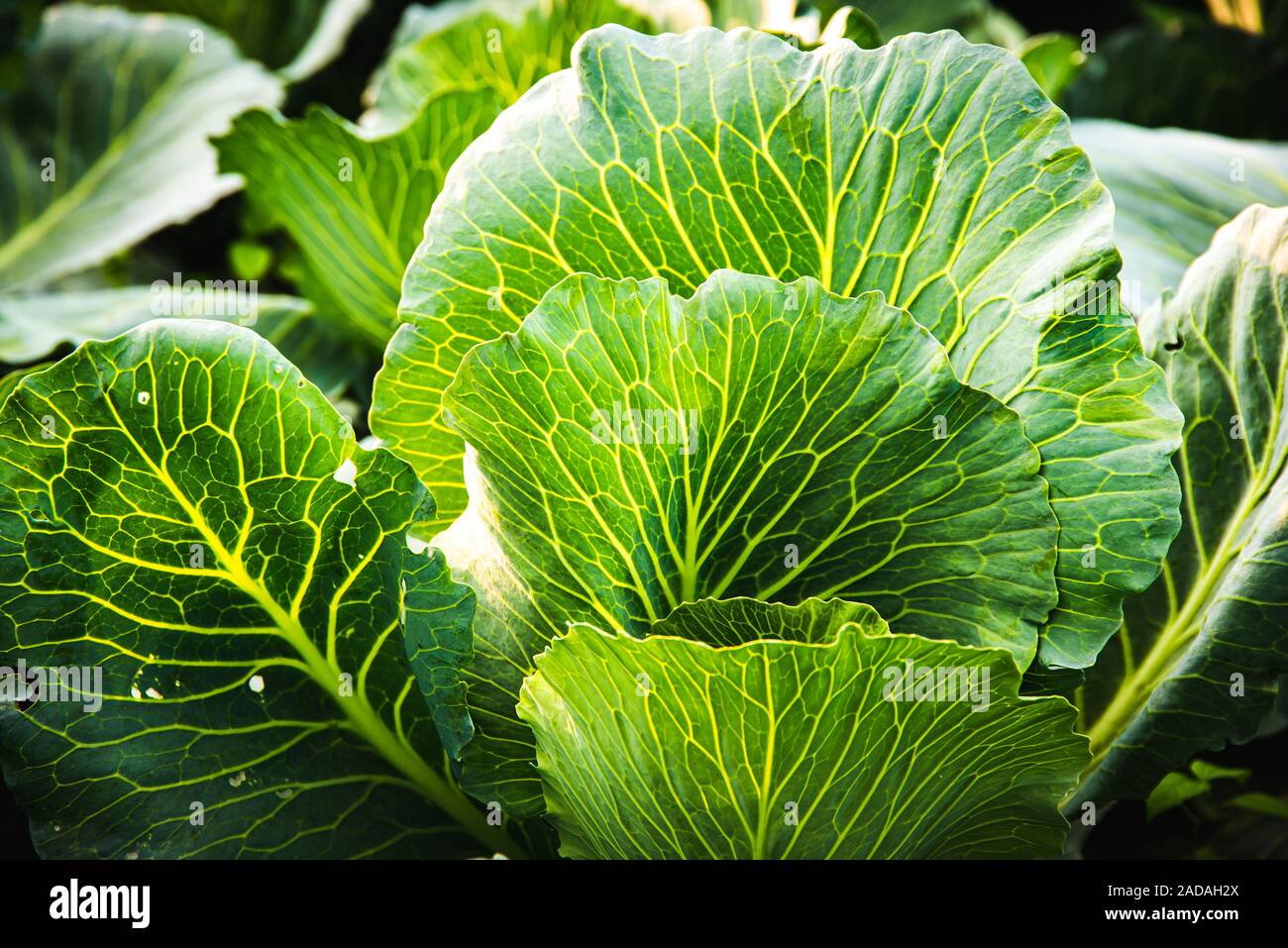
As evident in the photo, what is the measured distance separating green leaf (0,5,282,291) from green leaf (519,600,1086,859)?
1162 mm

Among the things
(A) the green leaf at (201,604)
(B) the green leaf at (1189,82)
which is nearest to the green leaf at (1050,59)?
(B) the green leaf at (1189,82)

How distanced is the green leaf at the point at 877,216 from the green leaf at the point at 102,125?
3.07 feet

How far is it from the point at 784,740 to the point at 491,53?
106 cm

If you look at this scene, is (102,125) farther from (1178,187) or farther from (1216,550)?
(1216,550)

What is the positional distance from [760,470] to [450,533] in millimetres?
260

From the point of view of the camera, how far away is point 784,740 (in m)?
0.69

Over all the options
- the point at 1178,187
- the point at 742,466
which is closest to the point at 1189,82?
the point at 1178,187

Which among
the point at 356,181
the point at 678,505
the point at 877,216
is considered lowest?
the point at 678,505

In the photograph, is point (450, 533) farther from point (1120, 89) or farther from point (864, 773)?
point (1120, 89)

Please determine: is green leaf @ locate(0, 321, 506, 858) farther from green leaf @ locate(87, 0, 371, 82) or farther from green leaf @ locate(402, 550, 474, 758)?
green leaf @ locate(87, 0, 371, 82)

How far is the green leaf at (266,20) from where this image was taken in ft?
6.57

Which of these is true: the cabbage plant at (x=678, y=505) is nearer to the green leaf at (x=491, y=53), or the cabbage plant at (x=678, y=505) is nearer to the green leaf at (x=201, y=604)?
the green leaf at (x=201, y=604)
